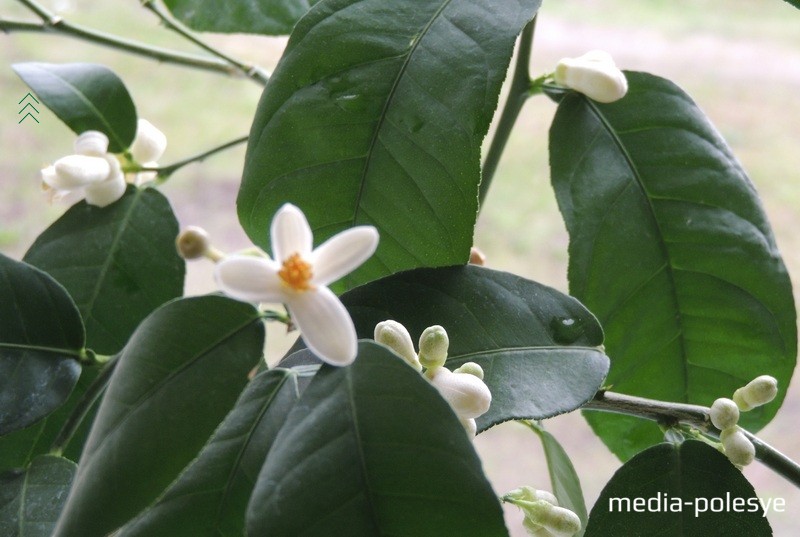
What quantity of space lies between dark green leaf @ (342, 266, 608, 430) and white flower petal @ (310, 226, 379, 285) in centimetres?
10

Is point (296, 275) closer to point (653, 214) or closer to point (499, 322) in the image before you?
point (499, 322)

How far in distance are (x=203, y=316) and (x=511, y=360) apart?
15 centimetres

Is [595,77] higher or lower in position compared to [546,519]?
higher

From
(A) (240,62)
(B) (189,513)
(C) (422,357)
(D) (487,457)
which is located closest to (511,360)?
(C) (422,357)

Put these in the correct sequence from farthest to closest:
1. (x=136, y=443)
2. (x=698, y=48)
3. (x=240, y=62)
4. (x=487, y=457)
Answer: (x=698, y=48)
(x=487, y=457)
(x=240, y=62)
(x=136, y=443)

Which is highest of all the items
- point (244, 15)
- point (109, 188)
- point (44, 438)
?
point (244, 15)

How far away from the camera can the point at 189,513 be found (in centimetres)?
40

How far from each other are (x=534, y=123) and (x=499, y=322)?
0.85m

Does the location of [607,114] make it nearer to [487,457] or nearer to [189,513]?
[189,513]

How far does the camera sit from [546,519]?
0.44 meters

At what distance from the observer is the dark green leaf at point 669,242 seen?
542 mm

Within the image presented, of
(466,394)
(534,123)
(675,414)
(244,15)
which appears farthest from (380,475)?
(534,123)

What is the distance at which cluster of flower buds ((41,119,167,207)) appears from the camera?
0.50 m

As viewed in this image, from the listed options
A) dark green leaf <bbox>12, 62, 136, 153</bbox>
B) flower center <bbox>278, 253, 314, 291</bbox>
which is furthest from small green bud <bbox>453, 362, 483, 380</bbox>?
dark green leaf <bbox>12, 62, 136, 153</bbox>
